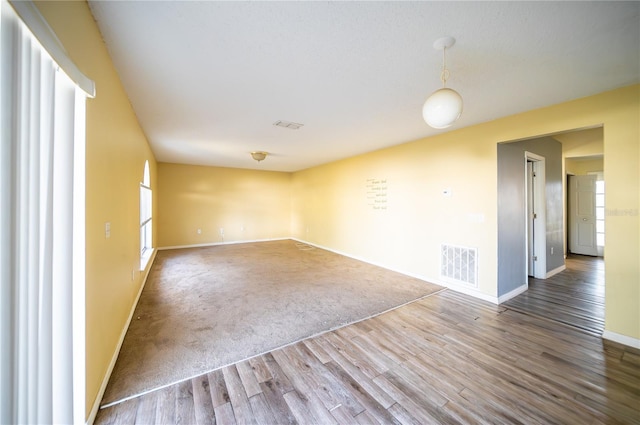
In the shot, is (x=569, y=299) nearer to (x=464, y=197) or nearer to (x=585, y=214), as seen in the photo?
(x=464, y=197)

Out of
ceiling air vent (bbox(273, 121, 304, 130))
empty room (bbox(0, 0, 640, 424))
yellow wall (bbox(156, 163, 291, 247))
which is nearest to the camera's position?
empty room (bbox(0, 0, 640, 424))

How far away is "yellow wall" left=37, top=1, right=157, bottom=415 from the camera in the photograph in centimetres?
131

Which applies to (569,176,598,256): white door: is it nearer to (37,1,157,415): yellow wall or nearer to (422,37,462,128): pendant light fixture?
(422,37,462,128): pendant light fixture

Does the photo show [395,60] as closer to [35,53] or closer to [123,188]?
[35,53]

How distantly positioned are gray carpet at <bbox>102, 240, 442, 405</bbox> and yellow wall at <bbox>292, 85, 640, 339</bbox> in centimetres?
72

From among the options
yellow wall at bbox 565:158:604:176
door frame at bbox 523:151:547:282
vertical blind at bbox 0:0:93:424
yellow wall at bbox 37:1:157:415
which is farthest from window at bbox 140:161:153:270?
yellow wall at bbox 565:158:604:176

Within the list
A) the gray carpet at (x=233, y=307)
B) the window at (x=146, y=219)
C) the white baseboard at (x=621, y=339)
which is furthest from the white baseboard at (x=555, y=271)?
the window at (x=146, y=219)

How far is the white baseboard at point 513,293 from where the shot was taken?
10.3ft

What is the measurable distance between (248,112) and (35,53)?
2068 millimetres

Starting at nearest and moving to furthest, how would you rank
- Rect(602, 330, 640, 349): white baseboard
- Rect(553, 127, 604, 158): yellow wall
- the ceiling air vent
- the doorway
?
Rect(602, 330, 640, 349): white baseboard, the ceiling air vent, Rect(553, 127, 604, 158): yellow wall, the doorway

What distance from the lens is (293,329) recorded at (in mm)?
2473

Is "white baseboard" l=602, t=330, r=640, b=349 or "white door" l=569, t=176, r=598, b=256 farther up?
"white door" l=569, t=176, r=598, b=256

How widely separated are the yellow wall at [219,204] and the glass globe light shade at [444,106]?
681 centimetres

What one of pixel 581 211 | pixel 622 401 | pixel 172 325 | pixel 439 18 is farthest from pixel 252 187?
pixel 581 211
